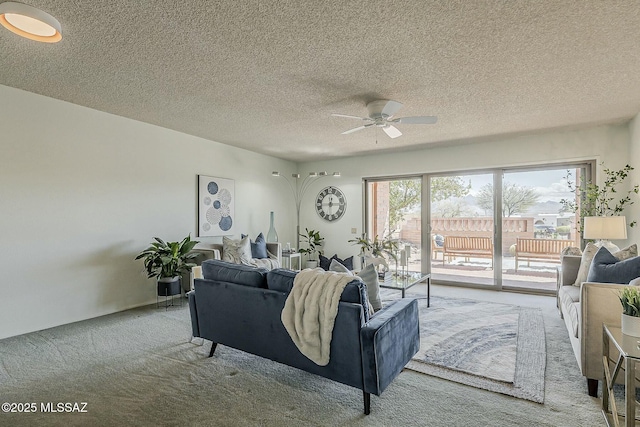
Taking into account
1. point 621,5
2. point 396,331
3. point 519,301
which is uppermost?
point 621,5

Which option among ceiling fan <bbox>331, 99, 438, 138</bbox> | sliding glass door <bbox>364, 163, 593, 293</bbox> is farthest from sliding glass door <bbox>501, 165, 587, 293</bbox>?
ceiling fan <bbox>331, 99, 438, 138</bbox>

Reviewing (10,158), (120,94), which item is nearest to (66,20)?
(120,94)

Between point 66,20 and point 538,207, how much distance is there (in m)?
6.10

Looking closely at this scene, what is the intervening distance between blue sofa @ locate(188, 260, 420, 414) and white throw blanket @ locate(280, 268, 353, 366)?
0.05 m

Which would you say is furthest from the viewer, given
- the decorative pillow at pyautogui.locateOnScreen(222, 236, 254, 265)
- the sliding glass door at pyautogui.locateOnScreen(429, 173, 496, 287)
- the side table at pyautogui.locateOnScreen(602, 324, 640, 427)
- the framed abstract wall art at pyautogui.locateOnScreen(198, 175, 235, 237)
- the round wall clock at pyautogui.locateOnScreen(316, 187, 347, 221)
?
the round wall clock at pyautogui.locateOnScreen(316, 187, 347, 221)

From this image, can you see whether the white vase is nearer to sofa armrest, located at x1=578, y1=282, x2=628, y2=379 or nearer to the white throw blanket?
sofa armrest, located at x1=578, y1=282, x2=628, y2=379

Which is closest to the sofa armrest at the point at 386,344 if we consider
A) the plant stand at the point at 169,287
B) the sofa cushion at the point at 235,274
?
the sofa cushion at the point at 235,274

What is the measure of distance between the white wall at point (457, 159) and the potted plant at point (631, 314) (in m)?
3.20

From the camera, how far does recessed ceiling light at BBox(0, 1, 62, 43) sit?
6.22 feet

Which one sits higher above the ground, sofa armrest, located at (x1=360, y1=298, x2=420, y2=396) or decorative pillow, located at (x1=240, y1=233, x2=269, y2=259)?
decorative pillow, located at (x1=240, y1=233, x2=269, y2=259)

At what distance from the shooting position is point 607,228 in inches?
146

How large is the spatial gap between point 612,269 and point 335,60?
8.90 feet

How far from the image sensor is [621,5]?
1.90 m

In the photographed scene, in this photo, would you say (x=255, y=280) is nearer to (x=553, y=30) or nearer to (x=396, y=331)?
(x=396, y=331)
